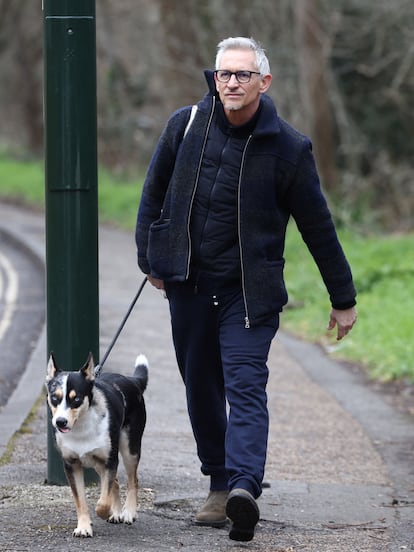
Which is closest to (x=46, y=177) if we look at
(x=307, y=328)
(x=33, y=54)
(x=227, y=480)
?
(x=227, y=480)

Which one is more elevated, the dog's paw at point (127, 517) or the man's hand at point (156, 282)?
the man's hand at point (156, 282)

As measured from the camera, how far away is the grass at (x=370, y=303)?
11.0 metres

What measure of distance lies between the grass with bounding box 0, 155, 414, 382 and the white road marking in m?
2.96

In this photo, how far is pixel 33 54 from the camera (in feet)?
131

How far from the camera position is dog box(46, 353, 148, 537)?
4.80 meters

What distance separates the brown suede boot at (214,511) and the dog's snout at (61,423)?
3.23ft

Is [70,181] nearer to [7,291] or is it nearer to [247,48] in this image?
[247,48]

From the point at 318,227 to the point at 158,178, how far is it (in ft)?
2.31

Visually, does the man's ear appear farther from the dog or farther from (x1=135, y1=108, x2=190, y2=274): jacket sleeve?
the dog

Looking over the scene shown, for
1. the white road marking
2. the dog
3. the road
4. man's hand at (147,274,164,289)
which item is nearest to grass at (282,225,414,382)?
the road

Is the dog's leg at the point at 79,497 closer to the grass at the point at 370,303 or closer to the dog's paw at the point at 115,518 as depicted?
the dog's paw at the point at 115,518

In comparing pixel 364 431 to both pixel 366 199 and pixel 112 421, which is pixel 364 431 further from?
pixel 366 199

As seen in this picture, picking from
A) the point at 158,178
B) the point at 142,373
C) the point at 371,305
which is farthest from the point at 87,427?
the point at 371,305

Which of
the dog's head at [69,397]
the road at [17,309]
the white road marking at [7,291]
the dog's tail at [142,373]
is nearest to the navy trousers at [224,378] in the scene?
the dog's tail at [142,373]
